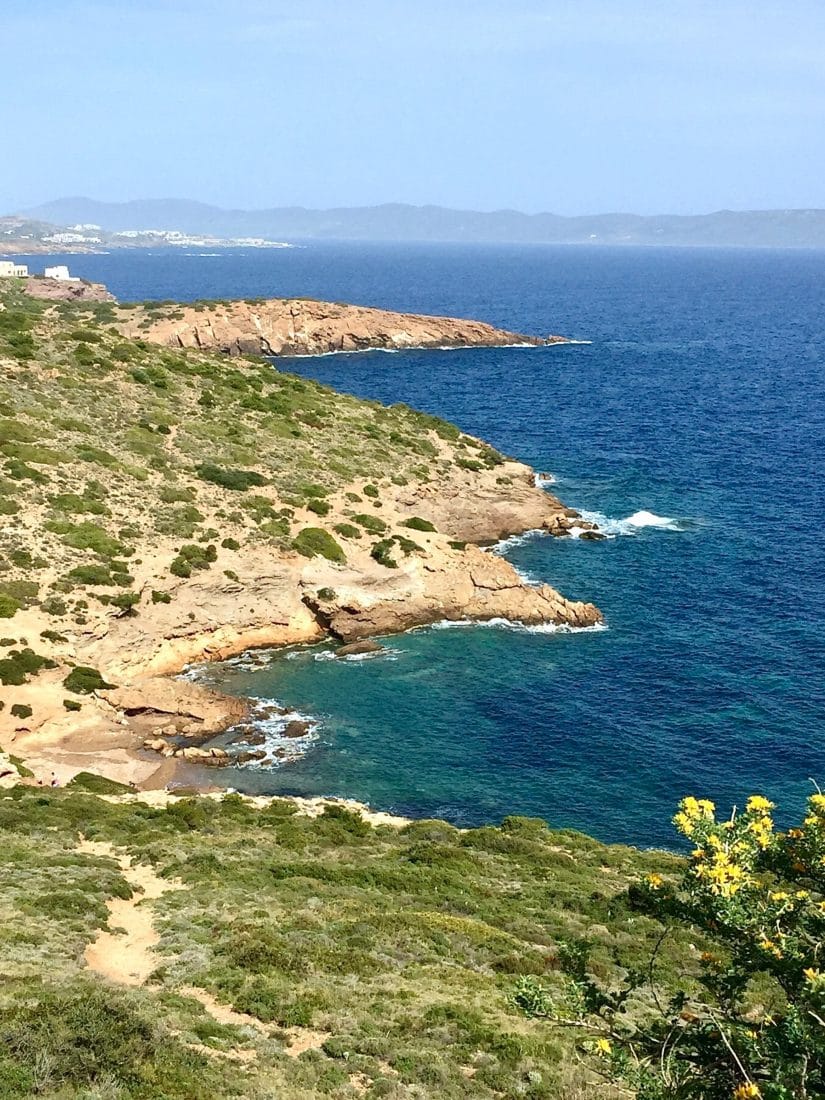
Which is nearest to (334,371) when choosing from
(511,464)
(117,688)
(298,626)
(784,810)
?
(511,464)

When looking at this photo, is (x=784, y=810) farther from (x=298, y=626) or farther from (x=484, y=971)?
(x=298, y=626)

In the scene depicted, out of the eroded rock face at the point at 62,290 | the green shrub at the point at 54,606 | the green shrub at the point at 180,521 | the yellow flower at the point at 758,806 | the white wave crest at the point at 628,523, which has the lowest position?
the green shrub at the point at 54,606

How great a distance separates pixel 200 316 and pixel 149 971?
137830 millimetres

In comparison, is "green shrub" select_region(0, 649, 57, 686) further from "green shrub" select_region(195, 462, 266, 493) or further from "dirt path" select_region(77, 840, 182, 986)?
"green shrub" select_region(195, 462, 266, 493)

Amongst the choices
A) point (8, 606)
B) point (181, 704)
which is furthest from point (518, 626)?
point (8, 606)

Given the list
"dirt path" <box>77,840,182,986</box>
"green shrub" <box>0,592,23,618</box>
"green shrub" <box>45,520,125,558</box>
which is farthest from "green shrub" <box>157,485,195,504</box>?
"dirt path" <box>77,840,182,986</box>

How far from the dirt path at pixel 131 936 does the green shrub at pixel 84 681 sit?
1810 centimetres

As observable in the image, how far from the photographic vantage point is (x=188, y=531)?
60.7m

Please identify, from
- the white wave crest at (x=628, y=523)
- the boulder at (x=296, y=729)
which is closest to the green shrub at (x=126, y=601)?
the boulder at (x=296, y=729)

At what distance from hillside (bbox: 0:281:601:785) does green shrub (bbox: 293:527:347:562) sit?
150mm

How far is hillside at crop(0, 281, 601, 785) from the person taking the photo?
4794 centimetres

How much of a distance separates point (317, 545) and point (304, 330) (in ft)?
362

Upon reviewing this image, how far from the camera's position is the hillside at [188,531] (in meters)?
47.9

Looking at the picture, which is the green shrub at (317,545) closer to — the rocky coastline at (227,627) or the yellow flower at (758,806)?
the rocky coastline at (227,627)
